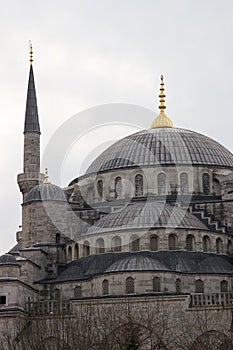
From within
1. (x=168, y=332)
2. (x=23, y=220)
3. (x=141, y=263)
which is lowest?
(x=168, y=332)

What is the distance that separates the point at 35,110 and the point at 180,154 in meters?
8.46

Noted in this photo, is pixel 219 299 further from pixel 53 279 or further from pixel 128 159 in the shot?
pixel 128 159

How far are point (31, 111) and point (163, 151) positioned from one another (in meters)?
7.63

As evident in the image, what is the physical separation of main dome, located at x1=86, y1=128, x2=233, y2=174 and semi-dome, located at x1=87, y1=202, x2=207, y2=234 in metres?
5.98

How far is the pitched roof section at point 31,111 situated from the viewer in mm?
57969

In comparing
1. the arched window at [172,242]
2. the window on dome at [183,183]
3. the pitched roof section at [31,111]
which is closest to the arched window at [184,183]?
the window on dome at [183,183]

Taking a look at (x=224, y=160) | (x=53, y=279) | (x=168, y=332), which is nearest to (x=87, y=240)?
(x=53, y=279)

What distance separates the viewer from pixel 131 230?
48.1m

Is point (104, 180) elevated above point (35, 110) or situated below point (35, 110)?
below

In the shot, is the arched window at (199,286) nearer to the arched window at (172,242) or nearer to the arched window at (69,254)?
the arched window at (172,242)

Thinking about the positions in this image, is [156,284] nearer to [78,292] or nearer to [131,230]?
[131,230]

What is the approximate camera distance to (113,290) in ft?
149

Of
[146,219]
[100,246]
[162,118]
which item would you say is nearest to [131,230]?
[146,219]

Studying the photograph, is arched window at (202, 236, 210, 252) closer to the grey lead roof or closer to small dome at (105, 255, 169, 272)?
the grey lead roof
